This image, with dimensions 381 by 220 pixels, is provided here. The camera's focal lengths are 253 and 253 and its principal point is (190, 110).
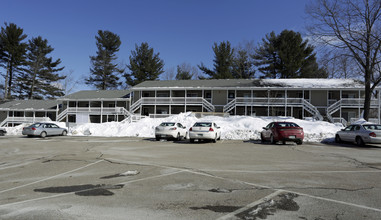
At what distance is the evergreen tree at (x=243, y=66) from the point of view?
55.3 m

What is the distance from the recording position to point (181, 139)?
2077 cm

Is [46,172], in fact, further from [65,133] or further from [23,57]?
[23,57]

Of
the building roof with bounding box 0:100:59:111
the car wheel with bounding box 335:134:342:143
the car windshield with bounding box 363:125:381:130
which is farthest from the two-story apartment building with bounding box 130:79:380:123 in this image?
the building roof with bounding box 0:100:59:111

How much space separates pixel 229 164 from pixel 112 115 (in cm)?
3482

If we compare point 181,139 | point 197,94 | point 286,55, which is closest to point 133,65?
point 197,94

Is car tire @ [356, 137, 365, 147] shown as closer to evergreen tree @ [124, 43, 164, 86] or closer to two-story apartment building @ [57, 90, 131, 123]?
two-story apartment building @ [57, 90, 131, 123]

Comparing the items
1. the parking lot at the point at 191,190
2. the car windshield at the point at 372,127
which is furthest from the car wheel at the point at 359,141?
the parking lot at the point at 191,190

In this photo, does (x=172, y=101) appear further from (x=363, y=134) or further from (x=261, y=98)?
(x=363, y=134)

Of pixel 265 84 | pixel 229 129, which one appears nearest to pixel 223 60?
pixel 265 84

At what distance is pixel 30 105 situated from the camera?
46.8 metres

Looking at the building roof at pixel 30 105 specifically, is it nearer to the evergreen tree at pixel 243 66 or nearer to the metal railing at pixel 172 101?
the metal railing at pixel 172 101

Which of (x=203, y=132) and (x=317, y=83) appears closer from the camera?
(x=203, y=132)

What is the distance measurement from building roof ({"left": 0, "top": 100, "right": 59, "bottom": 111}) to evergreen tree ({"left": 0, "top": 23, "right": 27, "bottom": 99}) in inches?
542

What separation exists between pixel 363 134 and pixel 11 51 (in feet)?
222
